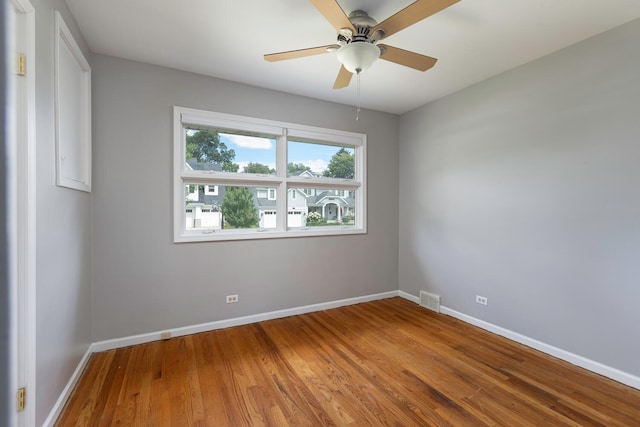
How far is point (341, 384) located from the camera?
2121mm

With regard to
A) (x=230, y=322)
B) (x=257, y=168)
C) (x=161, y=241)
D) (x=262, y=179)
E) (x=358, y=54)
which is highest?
(x=358, y=54)

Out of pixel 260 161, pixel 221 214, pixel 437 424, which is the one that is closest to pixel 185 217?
pixel 221 214

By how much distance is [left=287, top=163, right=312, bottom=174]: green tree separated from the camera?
3469 millimetres

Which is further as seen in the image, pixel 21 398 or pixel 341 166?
pixel 341 166

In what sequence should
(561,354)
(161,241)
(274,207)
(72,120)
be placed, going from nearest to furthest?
(72,120) → (561,354) → (161,241) → (274,207)

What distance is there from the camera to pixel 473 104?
10.3ft

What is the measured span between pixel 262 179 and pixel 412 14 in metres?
2.12

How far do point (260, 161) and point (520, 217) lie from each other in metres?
2.73

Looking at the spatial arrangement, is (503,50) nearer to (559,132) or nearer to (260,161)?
(559,132)

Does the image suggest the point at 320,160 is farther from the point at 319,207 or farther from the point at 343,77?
the point at 343,77

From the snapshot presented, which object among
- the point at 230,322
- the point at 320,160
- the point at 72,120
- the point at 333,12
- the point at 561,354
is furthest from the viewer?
the point at 320,160

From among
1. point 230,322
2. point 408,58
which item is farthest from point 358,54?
point 230,322

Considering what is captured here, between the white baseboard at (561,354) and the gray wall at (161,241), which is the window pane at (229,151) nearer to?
the gray wall at (161,241)

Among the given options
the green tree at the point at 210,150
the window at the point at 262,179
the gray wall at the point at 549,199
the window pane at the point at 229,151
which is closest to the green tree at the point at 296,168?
the window at the point at 262,179
